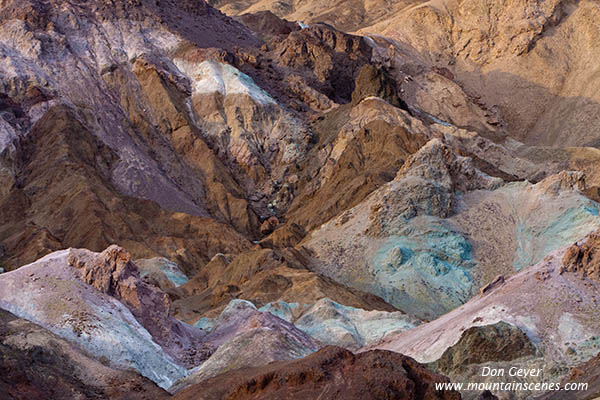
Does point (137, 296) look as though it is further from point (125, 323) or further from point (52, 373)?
point (52, 373)

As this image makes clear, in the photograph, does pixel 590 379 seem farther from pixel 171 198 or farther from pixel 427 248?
pixel 171 198

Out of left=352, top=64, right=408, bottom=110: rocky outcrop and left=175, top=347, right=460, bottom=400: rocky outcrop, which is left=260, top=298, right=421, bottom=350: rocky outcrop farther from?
left=352, top=64, right=408, bottom=110: rocky outcrop

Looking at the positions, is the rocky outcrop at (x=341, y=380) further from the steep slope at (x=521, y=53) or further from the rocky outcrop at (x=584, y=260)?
the steep slope at (x=521, y=53)

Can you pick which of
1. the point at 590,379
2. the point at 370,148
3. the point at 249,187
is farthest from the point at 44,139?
the point at 590,379

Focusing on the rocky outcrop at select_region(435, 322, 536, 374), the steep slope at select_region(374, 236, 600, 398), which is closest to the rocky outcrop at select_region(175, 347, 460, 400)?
the steep slope at select_region(374, 236, 600, 398)

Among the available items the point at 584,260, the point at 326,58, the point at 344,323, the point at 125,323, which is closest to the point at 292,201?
the point at 326,58

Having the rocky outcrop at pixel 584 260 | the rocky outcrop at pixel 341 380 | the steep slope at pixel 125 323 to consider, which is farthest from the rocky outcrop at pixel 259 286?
the rocky outcrop at pixel 341 380
